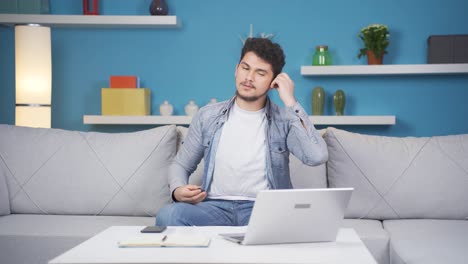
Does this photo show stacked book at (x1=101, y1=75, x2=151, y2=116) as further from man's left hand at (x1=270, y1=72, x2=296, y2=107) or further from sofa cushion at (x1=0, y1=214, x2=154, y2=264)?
man's left hand at (x1=270, y1=72, x2=296, y2=107)

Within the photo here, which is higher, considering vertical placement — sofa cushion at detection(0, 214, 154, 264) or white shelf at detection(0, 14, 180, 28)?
white shelf at detection(0, 14, 180, 28)

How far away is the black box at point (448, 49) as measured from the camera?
13.2 feet

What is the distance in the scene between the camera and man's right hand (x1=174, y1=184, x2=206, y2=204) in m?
2.39

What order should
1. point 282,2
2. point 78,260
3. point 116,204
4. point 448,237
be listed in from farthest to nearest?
point 282,2 < point 116,204 < point 448,237 < point 78,260

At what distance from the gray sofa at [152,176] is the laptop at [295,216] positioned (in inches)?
42.6

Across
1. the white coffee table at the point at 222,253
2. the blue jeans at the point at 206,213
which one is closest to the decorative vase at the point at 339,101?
the blue jeans at the point at 206,213

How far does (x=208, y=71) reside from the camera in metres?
4.33

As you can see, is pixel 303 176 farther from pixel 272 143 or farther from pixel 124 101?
pixel 124 101

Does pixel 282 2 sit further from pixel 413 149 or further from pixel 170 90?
pixel 413 149

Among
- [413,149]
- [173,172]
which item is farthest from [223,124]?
[413,149]

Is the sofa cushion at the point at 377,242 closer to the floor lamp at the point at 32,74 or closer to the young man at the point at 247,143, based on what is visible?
the young man at the point at 247,143

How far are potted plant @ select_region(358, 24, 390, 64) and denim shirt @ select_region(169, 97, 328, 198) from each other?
5.10 ft

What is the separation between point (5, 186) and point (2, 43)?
168 centimetres

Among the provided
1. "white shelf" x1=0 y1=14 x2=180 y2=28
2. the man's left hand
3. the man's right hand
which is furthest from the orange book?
the man's right hand
